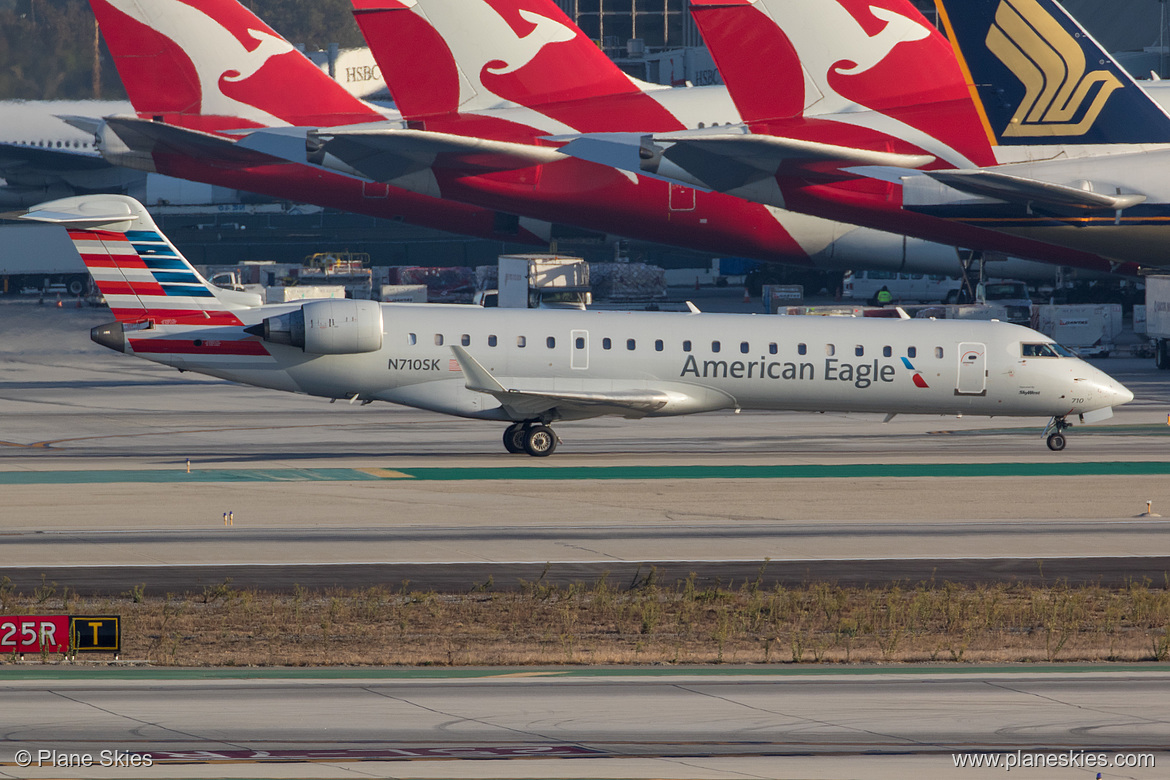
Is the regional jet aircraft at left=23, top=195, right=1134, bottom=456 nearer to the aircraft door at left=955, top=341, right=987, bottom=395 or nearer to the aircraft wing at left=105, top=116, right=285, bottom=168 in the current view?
the aircraft door at left=955, top=341, right=987, bottom=395

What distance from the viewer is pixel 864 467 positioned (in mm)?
31891

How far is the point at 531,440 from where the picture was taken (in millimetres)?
32531

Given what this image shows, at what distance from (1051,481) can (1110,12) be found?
9941 cm

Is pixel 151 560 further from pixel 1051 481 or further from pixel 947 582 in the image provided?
pixel 1051 481

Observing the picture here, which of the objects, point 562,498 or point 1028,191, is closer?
point 562,498

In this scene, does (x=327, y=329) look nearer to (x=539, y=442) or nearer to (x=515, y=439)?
(x=515, y=439)

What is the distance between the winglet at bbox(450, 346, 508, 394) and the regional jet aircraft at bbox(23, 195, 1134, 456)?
0.15 feet

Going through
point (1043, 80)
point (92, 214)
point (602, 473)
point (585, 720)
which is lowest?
point (585, 720)

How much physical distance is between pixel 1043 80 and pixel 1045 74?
0.29m

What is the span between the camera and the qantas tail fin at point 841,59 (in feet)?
164

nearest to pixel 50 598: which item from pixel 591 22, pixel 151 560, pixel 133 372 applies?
pixel 151 560

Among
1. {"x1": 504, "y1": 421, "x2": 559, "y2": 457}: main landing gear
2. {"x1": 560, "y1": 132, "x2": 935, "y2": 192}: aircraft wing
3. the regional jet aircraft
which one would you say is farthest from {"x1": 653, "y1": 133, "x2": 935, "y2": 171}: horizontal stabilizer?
{"x1": 504, "y1": 421, "x2": 559, "y2": 457}: main landing gear

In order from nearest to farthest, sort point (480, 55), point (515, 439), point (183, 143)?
point (515, 439) < point (480, 55) < point (183, 143)

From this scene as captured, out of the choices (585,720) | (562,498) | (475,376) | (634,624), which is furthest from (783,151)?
(585,720)
